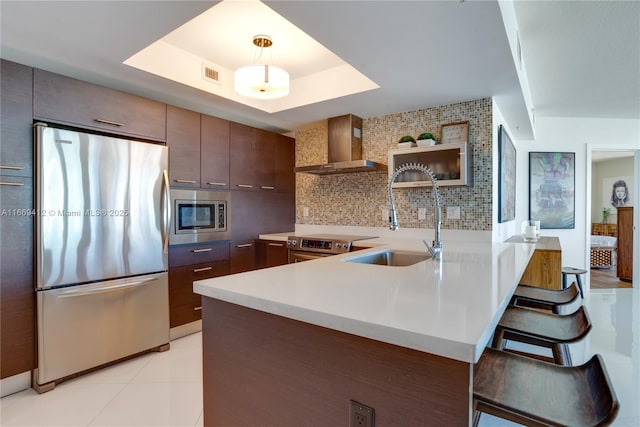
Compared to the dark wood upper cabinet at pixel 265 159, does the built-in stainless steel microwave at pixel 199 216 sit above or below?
below

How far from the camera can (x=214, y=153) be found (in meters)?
3.16

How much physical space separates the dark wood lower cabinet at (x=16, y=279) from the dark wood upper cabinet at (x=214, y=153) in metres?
1.29

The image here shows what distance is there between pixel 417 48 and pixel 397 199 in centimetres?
161

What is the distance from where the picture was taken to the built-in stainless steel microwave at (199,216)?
9.35ft

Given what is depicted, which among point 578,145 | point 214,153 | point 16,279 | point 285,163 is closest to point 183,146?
point 214,153

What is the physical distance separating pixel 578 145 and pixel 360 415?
206 inches

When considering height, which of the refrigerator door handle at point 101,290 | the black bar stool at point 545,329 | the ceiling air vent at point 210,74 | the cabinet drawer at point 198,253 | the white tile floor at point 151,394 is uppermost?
the ceiling air vent at point 210,74

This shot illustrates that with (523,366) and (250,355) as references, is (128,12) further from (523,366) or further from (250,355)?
(523,366)

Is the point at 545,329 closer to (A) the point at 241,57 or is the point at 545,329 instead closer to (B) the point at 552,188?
(A) the point at 241,57

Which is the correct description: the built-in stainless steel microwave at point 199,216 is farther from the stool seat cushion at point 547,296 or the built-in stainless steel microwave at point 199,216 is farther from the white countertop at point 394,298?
the stool seat cushion at point 547,296

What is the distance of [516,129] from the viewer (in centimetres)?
394

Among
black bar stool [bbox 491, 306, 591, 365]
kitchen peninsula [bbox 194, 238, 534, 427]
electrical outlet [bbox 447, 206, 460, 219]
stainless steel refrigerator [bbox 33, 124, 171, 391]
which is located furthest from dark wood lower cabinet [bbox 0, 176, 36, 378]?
electrical outlet [bbox 447, 206, 460, 219]

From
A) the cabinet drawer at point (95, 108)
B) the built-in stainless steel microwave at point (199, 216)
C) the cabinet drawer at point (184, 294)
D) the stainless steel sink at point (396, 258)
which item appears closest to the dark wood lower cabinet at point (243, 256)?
the built-in stainless steel microwave at point (199, 216)

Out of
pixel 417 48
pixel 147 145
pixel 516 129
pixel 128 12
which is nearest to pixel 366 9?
pixel 417 48
